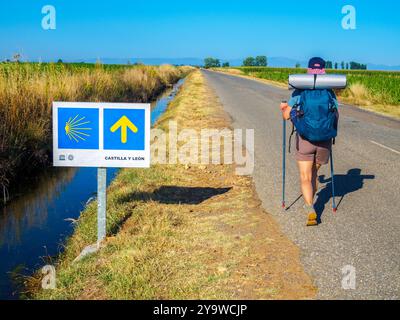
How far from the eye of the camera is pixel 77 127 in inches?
218

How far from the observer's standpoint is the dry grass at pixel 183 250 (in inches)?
172

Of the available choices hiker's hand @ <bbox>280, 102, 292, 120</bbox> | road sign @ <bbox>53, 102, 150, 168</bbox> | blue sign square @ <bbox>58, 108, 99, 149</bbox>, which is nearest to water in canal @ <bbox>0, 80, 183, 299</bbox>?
road sign @ <bbox>53, 102, 150, 168</bbox>

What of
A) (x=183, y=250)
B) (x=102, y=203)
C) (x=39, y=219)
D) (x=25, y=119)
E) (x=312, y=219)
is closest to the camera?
(x=183, y=250)

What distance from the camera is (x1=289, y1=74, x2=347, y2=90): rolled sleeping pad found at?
18.0ft

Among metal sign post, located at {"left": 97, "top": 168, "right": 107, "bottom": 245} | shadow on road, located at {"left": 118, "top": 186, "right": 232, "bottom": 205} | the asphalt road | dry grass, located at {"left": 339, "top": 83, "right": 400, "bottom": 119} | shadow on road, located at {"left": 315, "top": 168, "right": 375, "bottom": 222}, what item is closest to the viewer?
the asphalt road

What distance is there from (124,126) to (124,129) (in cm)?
4

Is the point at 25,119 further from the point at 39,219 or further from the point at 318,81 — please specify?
the point at 318,81

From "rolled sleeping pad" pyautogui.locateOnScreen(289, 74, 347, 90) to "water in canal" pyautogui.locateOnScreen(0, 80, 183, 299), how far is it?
392 centimetres

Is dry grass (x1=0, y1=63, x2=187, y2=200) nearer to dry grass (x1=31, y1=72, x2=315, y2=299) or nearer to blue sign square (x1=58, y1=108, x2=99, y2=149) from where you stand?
dry grass (x1=31, y1=72, x2=315, y2=299)

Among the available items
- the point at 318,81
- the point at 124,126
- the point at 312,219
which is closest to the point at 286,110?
the point at 318,81

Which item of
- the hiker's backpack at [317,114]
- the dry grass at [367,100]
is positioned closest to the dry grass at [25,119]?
the hiker's backpack at [317,114]

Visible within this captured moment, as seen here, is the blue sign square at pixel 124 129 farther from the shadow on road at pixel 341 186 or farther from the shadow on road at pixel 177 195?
the shadow on road at pixel 341 186
